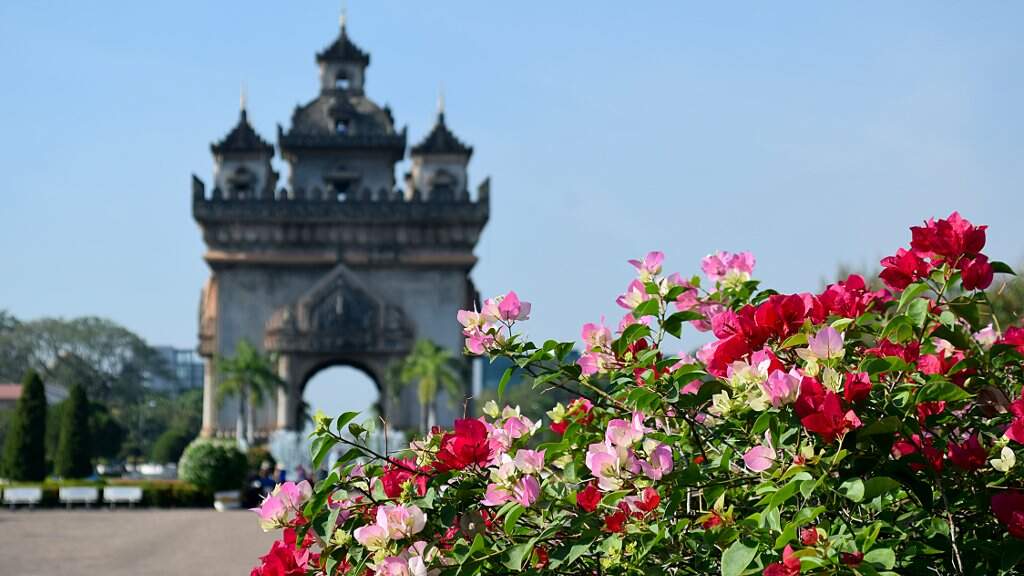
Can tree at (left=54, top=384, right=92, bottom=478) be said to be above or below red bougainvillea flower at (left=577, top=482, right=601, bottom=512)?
above

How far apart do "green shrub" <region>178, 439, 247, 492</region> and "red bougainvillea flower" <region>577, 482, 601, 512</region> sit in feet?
89.4

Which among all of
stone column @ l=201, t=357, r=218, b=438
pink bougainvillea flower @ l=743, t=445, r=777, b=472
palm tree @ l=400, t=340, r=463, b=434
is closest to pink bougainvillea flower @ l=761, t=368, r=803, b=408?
pink bougainvillea flower @ l=743, t=445, r=777, b=472

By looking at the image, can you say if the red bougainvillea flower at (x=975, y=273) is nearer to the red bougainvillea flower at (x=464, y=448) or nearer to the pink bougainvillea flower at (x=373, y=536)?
the red bougainvillea flower at (x=464, y=448)

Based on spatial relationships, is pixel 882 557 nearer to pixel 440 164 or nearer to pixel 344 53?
pixel 440 164

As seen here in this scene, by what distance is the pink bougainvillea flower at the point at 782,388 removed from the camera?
2.95 meters

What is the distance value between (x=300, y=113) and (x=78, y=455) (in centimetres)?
1829

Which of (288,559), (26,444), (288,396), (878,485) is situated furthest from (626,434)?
(288,396)

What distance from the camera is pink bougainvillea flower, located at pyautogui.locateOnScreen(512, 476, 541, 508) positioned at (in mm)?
3309

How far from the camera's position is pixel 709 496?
3291 mm

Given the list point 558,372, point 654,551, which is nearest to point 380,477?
point 558,372

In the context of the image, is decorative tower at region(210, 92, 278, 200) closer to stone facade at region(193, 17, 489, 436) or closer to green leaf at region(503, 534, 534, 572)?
stone facade at region(193, 17, 489, 436)

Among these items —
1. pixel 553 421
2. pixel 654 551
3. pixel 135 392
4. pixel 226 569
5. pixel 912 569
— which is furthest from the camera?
pixel 135 392

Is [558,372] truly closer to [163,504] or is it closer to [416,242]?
[163,504]

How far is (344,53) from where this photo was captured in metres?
52.1
